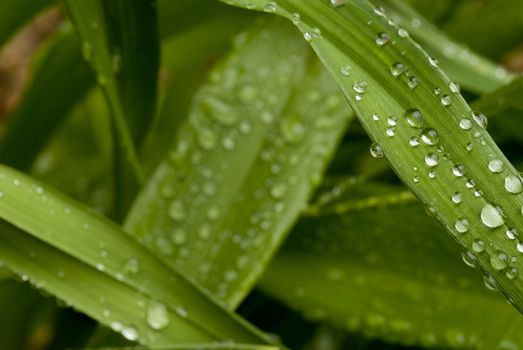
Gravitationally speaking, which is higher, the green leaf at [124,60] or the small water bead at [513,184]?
the small water bead at [513,184]

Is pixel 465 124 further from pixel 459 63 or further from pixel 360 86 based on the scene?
pixel 459 63

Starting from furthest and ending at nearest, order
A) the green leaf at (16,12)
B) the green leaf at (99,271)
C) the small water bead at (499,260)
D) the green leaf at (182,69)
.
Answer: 1. the green leaf at (182,69)
2. the green leaf at (16,12)
3. the green leaf at (99,271)
4. the small water bead at (499,260)

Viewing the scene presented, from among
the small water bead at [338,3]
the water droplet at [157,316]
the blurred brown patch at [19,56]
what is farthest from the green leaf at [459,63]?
the blurred brown patch at [19,56]

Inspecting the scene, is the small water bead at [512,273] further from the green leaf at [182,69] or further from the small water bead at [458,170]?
the green leaf at [182,69]

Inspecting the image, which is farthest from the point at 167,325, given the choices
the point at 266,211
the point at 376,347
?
the point at 376,347

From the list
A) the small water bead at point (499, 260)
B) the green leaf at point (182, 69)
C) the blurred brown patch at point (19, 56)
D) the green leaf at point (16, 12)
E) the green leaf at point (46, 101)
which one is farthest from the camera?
the blurred brown patch at point (19, 56)

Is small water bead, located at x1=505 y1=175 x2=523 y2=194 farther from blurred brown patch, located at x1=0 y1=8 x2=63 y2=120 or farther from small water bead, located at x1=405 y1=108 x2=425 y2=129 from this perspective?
blurred brown patch, located at x1=0 y1=8 x2=63 y2=120

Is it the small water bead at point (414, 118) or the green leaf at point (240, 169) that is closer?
the small water bead at point (414, 118)

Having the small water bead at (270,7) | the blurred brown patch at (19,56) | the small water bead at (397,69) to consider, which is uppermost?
the small water bead at (270,7)
